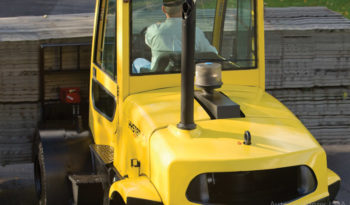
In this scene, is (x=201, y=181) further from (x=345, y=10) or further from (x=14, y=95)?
(x=345, y=10)

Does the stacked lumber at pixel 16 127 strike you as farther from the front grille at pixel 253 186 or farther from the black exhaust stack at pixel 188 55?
the front grille at pixel 253 186

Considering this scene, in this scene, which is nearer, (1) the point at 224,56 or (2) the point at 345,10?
(1) the point at 224,56

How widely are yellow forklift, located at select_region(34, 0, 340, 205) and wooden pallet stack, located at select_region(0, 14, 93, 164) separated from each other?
1.19 feet

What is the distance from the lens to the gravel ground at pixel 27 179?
19.9 feet

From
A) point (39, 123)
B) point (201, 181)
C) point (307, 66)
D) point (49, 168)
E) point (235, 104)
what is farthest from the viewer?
point (307, 66)

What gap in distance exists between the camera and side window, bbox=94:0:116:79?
4.65 metres

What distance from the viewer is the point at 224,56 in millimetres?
4719

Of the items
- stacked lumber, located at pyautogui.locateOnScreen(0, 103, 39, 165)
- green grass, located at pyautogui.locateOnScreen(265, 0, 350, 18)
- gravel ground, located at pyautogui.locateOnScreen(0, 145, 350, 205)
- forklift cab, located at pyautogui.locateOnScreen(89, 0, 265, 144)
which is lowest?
gravel ground, located at pyautogui.locateOnScreen(0, 145, 350, 205)

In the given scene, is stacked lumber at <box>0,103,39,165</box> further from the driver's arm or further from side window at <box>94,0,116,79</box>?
the driver's arm

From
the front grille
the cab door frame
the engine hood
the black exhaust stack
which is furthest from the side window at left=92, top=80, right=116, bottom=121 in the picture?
the front grille

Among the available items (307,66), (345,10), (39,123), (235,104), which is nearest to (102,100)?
(39,123)

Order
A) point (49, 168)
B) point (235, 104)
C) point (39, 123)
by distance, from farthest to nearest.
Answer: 1. point (39, 123)
2. point (49, 168)
3. point (235, 104)

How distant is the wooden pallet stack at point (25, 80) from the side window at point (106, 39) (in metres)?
0.62

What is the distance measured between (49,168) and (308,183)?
2.20m
